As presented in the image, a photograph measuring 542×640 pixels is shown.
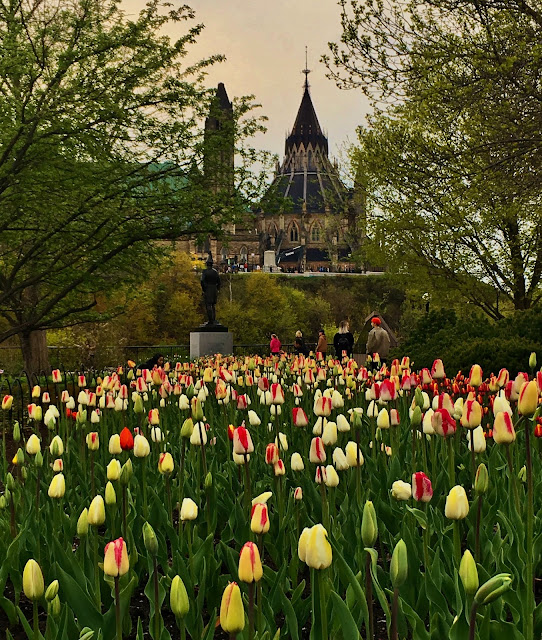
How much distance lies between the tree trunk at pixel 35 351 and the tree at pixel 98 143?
4.19 m

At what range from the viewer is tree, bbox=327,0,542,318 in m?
10.8

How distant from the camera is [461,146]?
15.5 m

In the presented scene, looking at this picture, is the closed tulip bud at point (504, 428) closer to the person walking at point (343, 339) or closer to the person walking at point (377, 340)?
the person walking at point (377, 340)

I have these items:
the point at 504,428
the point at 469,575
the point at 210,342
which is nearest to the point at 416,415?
the point at 504,428

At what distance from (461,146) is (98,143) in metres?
8.44

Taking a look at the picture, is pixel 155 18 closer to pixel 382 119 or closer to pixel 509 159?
pixel 509 159

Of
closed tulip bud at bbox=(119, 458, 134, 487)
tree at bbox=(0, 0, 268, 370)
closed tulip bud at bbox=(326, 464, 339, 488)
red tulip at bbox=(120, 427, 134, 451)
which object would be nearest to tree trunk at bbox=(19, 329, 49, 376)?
tree at bbox=(0, 0, 268, 370)

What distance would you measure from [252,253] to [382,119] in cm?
10177

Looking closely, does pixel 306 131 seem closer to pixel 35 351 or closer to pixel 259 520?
pixel 35 351

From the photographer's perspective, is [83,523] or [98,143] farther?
[98,143]

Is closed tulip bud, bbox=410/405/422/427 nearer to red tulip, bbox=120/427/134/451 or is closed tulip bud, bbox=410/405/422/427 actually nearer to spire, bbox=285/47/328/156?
red tulip, bbox=120/427/134/451

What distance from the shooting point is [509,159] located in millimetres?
10648

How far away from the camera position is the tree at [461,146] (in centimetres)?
1075

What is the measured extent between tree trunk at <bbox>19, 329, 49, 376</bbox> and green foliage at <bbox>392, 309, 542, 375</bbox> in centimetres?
916
